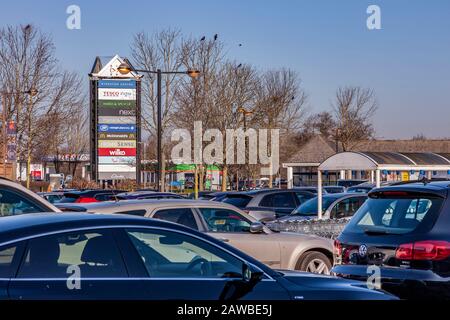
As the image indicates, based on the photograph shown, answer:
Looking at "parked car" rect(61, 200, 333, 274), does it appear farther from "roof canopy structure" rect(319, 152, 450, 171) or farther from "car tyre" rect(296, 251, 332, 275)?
"roof canopy structure" rect(319, 152, 450, 171)

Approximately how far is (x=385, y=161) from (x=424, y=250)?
32.1 ft

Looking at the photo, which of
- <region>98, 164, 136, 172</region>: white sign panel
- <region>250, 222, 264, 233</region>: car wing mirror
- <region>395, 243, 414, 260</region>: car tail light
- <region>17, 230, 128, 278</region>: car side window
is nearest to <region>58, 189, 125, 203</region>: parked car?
<region>250, 222, 264, 233</region>: car wing mirror

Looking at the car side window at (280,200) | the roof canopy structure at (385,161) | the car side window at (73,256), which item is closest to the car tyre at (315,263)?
the roof canopy structure at (385,161)

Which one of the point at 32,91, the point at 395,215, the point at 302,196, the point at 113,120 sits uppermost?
the point at 32,91

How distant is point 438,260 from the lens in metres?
7.34

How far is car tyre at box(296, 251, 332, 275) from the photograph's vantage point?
1211 centimetres

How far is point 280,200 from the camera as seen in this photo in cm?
2144

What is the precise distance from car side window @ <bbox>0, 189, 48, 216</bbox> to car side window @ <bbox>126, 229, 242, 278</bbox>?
473cm

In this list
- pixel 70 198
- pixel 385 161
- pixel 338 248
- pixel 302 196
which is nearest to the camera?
pixel 338 248

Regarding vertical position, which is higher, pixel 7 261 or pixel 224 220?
pixel 7 261

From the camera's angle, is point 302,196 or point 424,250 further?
point 302,196

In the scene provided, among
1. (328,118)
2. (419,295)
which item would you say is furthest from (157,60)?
(328,118)

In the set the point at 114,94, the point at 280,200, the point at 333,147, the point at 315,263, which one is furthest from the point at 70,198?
the point at 333,147

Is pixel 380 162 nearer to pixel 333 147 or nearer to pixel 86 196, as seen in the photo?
pixel 86 196
